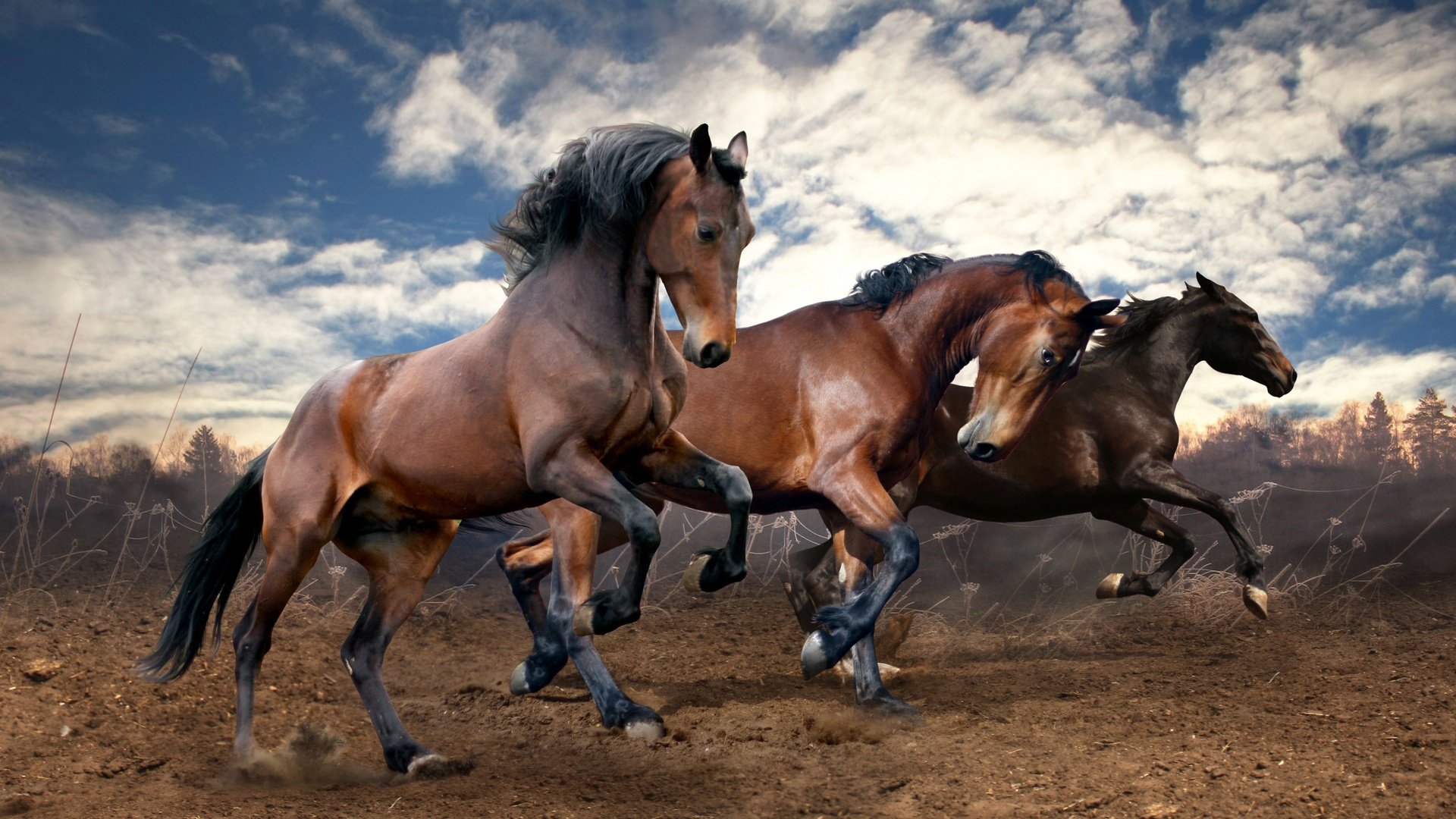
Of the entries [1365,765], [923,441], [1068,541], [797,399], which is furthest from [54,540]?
Answer: [1365,765]

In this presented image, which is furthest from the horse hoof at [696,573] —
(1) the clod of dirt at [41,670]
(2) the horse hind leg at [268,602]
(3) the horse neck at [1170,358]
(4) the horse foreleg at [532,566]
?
(3) the horse neck at [1170,358]

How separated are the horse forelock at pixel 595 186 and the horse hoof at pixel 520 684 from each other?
5.64 feet

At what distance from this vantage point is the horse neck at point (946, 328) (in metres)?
5.50

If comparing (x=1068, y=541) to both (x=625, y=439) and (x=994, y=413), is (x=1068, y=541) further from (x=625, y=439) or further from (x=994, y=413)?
(x=625, y=439)

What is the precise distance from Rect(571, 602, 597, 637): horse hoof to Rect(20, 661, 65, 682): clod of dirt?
153 inches

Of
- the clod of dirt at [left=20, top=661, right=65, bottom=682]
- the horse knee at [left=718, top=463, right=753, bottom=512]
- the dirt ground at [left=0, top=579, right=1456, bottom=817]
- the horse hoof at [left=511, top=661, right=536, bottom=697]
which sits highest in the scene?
the horse knee at [left=718, top=463, right=753, bottom=512]

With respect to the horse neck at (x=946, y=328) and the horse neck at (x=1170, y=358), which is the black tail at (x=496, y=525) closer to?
the horse neck at (x=946, y=328)

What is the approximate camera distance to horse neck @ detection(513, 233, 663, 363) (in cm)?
389

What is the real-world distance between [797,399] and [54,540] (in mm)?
6695

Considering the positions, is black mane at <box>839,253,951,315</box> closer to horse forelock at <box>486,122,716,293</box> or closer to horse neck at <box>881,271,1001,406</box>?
horse neck at <box>881,271,1001,406</box>

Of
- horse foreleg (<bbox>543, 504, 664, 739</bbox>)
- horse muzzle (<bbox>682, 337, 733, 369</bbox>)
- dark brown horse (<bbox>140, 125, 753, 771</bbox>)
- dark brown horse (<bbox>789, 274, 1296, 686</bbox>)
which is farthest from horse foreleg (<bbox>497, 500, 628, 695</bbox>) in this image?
horse muzzle (<bbox>682, 337, 733, 369</bbox>)

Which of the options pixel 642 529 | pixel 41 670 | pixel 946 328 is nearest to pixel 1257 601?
pixel 946 328

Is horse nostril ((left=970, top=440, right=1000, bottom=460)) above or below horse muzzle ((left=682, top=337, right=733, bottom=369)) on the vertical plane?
below

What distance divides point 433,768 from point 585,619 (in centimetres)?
121
